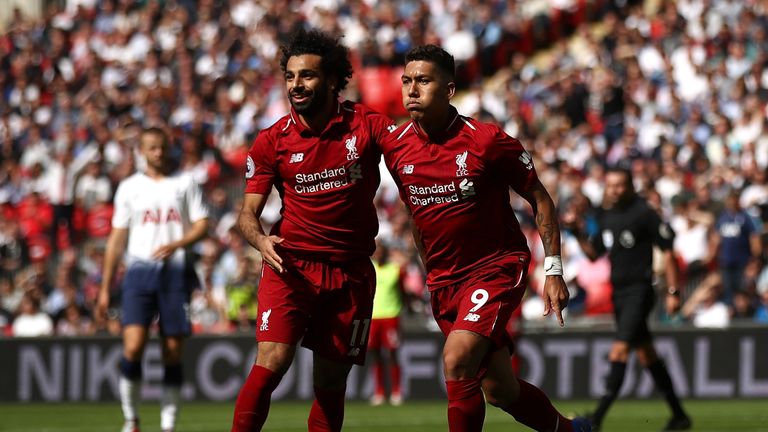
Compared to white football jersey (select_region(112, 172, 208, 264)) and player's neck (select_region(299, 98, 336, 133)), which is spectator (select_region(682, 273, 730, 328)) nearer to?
white football jersey (select_region(112, 172, 208, 264))

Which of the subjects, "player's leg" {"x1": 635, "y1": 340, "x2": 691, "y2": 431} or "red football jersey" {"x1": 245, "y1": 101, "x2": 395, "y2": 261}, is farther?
"player's leg" {"x1": 635, "y1": 340, "x2": 691, "y2": 431}

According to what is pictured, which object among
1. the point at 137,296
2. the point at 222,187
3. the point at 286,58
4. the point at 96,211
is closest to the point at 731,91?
the point at 222,187

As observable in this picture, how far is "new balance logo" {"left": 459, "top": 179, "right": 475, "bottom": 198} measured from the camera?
348 inches

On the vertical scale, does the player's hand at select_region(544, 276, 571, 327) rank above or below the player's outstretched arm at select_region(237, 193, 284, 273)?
below

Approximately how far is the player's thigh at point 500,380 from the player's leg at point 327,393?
0.90 meters

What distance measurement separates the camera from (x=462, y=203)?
29.2ft

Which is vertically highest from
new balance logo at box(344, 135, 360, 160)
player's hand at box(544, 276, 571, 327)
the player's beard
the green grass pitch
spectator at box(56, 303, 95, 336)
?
the player's beard

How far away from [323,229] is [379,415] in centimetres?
746

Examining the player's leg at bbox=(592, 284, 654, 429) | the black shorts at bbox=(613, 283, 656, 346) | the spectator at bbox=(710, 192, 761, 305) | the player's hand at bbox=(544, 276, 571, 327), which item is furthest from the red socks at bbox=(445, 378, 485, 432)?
the spectator at bbox=(710, 192, 761, 305)

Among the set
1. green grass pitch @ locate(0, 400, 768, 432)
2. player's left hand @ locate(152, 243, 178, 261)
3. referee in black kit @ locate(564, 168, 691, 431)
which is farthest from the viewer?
green grass pitch @ locate(0, 400, 768, 432)

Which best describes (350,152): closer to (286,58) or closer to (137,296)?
(286,58)

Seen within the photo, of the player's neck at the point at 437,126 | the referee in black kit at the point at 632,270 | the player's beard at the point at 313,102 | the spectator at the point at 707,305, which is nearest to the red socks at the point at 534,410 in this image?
the player's neck at the point at 437,126

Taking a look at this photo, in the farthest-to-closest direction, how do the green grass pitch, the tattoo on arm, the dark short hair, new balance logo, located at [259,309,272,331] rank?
the green grass pitch
new balance logo, located at [259,309,272,331]
the dark short hair
the tattoo on arm

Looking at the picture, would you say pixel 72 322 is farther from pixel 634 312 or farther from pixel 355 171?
pixel 355 171
